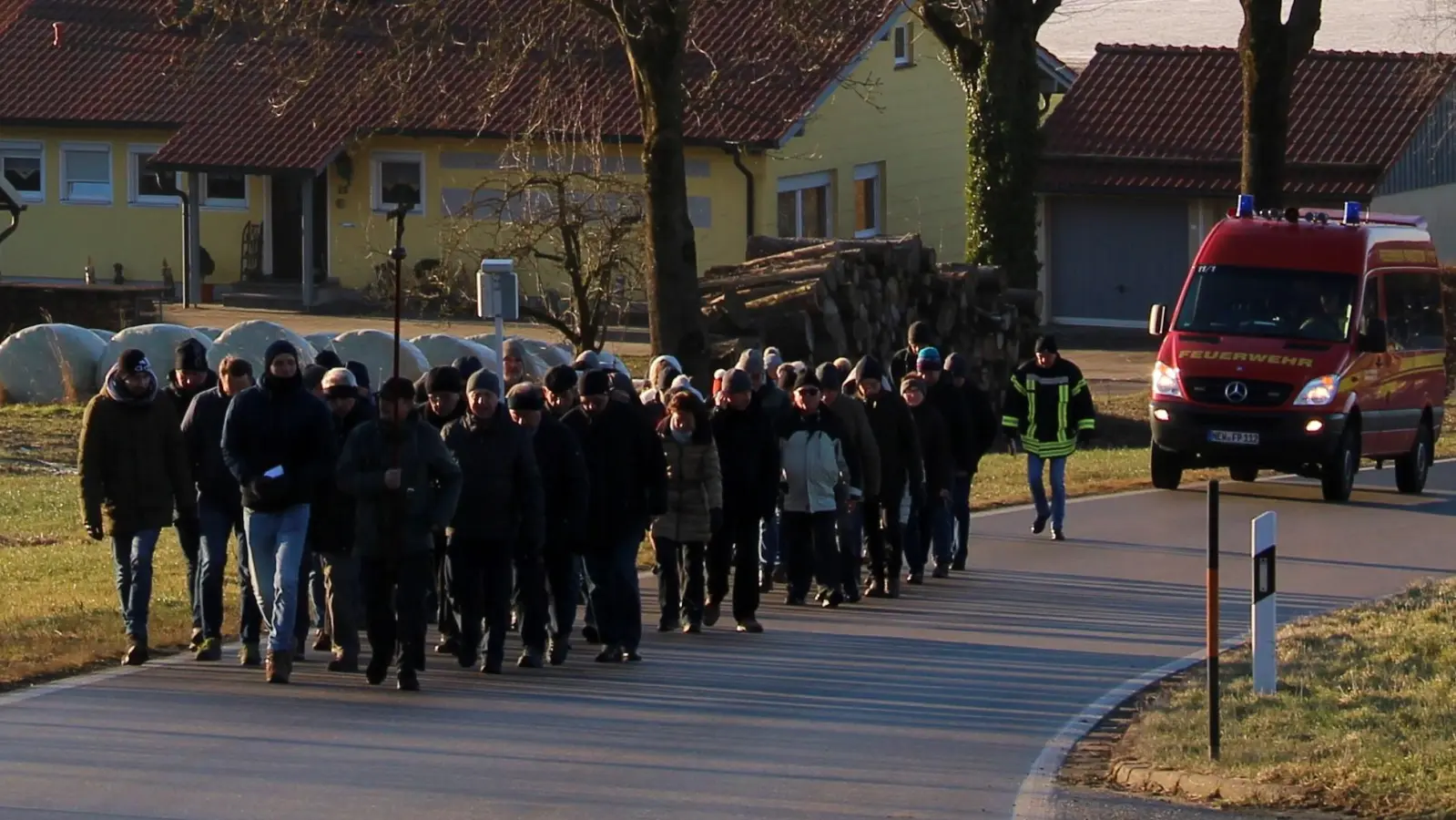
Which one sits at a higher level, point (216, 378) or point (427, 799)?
point (216, 378)

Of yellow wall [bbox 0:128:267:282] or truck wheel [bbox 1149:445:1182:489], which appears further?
yellow wall [bbox 0:128:267:282]

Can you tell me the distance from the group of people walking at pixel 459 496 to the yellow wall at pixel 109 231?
30627 mm

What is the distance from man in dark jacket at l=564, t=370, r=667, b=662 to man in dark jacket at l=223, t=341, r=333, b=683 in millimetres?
1601

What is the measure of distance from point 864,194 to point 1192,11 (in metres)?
24.0

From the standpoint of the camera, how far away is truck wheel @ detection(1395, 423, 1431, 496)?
22.7 metres

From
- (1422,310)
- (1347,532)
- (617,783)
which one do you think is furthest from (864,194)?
(617,783)

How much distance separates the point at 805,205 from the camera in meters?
42.2

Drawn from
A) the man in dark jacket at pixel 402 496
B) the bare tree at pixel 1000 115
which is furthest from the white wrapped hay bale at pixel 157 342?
the man in dark jacket at pixel 402 496

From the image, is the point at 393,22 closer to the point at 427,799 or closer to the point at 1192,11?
the point at 427,799

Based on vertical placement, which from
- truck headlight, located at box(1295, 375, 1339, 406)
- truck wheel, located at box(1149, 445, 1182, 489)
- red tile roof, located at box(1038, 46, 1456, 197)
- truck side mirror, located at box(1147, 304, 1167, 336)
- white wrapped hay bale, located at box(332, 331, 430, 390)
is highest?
red tile roof, located at box(1038, 46, 1456, 197)

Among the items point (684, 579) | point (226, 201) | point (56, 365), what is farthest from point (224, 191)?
point (684, 579)

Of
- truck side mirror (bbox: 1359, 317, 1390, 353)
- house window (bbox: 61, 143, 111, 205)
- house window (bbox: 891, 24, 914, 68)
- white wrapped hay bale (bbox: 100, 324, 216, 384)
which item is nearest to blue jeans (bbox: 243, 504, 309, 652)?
truck side mirror (bbox: 1359, 317, 1390, 353)

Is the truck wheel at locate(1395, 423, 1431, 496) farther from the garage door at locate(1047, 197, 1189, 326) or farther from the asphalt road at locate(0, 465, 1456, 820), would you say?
the garage door at locate(1047, 197, 1189, 326)

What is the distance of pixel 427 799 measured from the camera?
359 inches
